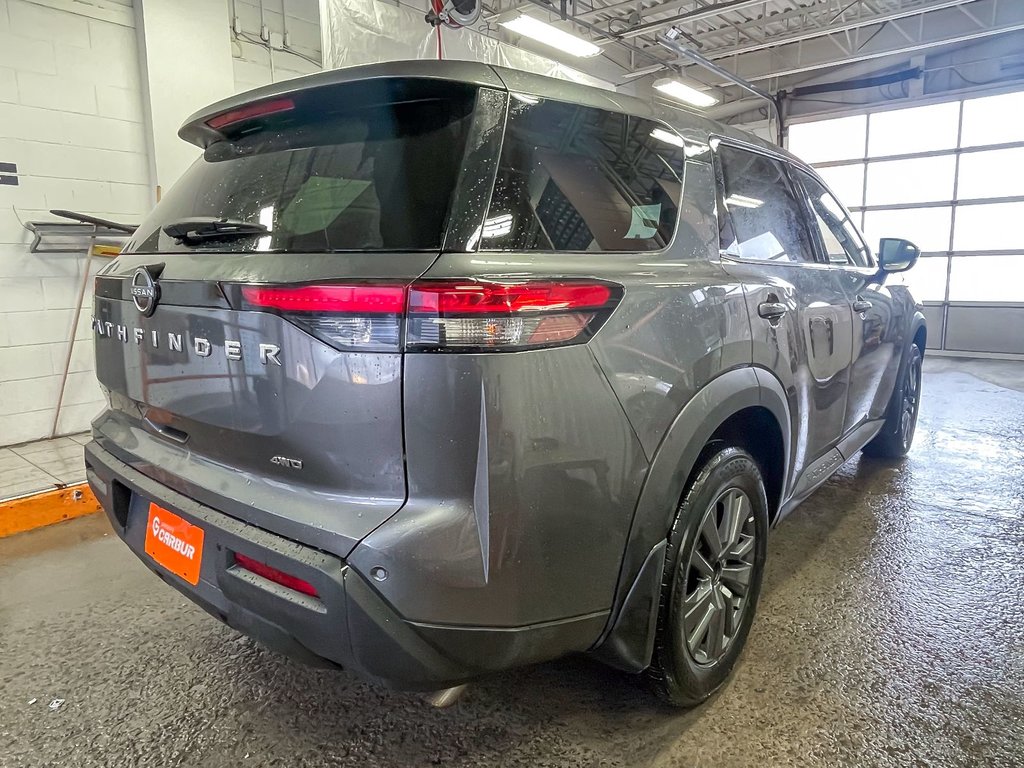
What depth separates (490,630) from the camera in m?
1.31

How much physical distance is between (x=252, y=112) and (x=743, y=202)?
58.1 inches

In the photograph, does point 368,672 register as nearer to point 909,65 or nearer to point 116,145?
point 116,145

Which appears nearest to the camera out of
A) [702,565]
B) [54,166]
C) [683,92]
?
[702,565]

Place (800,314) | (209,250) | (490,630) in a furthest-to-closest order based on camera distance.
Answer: (800,314), (209,250), (490,630)

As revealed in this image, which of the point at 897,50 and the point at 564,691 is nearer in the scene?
the point at 564,691

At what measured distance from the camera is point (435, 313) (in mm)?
1206

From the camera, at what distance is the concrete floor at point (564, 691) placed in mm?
1733

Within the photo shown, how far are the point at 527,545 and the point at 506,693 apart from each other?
2.86 ft

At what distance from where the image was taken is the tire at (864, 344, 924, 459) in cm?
376

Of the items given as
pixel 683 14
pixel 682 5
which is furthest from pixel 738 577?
pixel 682 5

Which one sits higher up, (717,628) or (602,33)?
(602,33)

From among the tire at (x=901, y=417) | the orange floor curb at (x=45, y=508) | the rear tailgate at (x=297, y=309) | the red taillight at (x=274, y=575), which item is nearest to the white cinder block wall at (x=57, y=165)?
the orange floor curb at (x=45, y=508)

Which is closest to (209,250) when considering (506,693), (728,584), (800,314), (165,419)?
(165,419)

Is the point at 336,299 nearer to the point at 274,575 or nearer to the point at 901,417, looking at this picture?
the point at 274,575
